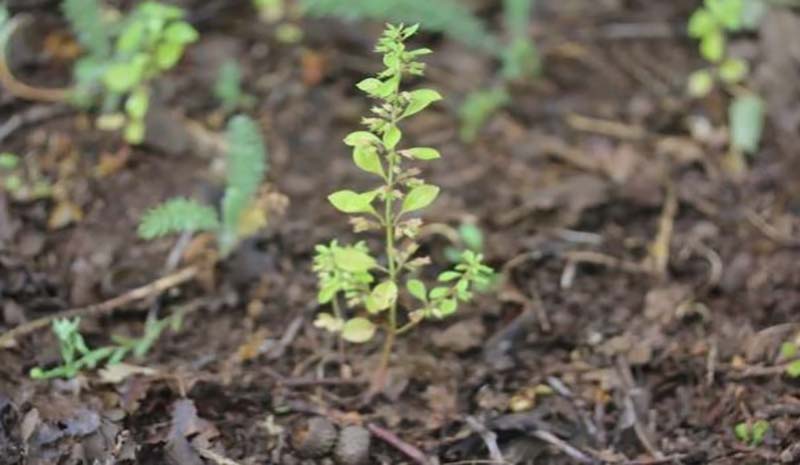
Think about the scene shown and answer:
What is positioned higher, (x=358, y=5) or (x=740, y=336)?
(x=358, y=5)

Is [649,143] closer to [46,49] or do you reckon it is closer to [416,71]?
[416,71]

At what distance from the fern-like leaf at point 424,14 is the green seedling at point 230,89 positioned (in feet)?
0.74

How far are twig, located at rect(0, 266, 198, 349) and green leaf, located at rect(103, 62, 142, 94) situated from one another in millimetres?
436

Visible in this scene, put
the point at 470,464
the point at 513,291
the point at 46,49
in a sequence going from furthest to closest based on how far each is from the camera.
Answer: the point at 46,49 < the point at 513,291 < the point at 470,464

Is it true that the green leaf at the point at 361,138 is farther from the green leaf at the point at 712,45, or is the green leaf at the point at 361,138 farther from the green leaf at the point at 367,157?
the green leaf at the point at 712,45

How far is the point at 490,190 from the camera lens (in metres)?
2.83

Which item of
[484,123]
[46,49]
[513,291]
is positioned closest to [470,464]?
[513,291]

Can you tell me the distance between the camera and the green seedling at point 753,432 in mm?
2096

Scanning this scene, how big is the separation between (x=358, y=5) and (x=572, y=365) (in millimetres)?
1014

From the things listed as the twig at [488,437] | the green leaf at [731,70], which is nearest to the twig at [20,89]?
the twig at [488,437]

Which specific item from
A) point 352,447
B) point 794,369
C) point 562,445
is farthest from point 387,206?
point 794,369

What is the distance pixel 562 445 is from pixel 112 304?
35.9 inches

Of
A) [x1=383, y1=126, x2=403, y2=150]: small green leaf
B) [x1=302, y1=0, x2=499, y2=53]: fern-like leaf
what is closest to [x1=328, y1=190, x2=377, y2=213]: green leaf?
[x1=383, y1=126, x2=403, y2=150]: small green leaf

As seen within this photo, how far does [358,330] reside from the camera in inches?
86.4
